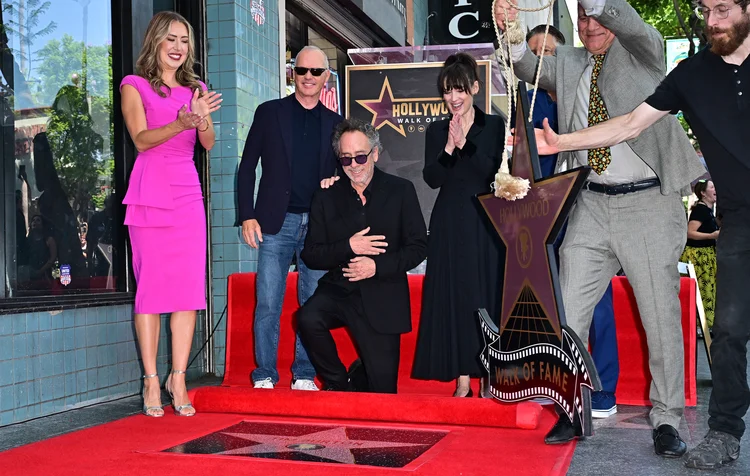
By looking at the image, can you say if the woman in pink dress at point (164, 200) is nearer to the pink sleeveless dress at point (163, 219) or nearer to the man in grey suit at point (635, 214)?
the pink sleeveless dress at point (163, 219)

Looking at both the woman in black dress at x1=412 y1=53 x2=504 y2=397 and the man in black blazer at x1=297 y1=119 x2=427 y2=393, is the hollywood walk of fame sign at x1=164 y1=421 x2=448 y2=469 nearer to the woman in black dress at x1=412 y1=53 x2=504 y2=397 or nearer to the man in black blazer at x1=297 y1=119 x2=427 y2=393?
the man in black blazer at x1=297 y1=119 x2=427 y2=393

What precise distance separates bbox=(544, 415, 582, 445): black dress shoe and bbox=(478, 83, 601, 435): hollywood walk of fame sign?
5.7 inches

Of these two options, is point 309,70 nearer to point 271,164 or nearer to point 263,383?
point 271,164

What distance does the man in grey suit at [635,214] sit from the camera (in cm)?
377

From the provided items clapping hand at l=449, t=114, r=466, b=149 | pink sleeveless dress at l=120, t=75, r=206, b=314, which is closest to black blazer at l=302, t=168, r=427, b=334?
clapping hand at l=449, t=114, r=466, b=149

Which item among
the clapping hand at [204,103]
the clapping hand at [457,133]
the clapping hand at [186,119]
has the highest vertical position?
the clapping hand at [204,103]

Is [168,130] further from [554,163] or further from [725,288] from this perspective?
[725,288]

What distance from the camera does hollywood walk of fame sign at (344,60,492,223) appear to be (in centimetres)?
694

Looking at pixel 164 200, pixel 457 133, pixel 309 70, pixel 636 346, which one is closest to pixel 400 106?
pixel 309 70

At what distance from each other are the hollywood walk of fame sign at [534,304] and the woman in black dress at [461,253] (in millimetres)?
741

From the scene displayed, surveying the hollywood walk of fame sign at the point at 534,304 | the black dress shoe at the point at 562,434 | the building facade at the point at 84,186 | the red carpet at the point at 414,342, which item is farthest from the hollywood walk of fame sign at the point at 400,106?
the black dress shoe at the point at 562,434

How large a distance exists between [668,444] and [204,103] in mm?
2730

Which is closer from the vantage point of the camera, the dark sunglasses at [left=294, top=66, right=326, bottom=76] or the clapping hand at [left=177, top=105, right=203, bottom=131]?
the clapping hand at [left=177, top=105, right=203, bottom=131]

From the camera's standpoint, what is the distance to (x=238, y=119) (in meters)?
6.71
